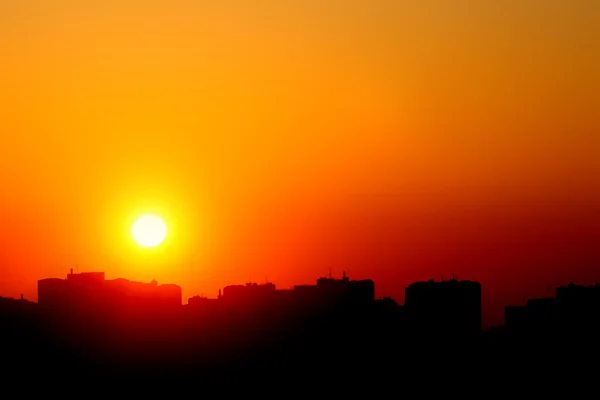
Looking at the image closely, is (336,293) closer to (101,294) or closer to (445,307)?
(445,307)

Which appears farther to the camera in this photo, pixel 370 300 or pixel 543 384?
pixel 370 300

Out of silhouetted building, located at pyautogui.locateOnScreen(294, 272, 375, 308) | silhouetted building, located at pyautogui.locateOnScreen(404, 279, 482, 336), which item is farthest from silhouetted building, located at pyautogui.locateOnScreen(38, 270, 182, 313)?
silhouetted building, located at pyautogui.locateOnScreen(404, 279, 482, 336)

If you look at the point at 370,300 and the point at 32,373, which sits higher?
the point at 370,300

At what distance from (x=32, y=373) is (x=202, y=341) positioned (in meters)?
11.4

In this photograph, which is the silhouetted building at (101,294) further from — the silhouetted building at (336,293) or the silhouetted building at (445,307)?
the silhouetted building at (445,307)

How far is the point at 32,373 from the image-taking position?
6506 cm

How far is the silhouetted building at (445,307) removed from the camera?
81.8 meters

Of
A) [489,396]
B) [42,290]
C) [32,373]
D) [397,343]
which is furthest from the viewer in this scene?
[42,290]

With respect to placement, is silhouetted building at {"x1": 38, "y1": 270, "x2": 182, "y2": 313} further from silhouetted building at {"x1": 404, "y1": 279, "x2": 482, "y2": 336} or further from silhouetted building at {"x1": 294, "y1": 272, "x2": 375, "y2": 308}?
silhouetted building at {"x1": 404, "y1": 279, "x2": 482, "y2": 336}

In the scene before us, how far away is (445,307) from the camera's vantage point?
277ft

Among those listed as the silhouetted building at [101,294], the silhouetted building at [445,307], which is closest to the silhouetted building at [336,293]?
the silhouetted building at [445,307]

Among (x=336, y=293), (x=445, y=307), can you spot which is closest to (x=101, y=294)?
(x=336, y=293)

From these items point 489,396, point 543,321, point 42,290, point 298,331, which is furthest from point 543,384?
point 42,290

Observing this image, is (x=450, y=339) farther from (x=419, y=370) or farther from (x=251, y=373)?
(x=251, y=373)
